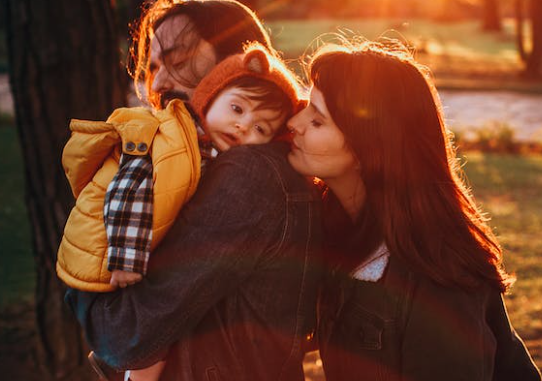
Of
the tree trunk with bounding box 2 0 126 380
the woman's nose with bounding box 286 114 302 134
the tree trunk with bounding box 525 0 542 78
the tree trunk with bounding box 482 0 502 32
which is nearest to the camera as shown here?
the woman's nose with bounding box 286 114 302 134

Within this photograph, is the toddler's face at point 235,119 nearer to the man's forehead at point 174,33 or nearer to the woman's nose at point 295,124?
the woman's nose at point 295,124

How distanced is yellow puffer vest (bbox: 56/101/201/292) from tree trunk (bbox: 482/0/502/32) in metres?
32.4

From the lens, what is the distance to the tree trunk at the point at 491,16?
31655 millimetres

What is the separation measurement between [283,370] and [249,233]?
1.59ft

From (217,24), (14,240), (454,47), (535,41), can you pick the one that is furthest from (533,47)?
(217,24)

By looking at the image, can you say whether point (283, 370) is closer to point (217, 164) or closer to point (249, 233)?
point (249, 233)

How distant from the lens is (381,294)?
2107mm

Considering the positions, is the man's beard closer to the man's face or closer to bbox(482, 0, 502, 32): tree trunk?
the man's face

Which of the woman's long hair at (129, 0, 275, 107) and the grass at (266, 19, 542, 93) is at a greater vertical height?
the woman's long hair at (129, 0, 275, 107)

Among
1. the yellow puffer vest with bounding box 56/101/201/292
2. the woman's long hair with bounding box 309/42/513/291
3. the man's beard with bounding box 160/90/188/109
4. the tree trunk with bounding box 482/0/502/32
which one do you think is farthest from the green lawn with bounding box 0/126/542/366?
the tree trunk with bounding box 482/0/502/32

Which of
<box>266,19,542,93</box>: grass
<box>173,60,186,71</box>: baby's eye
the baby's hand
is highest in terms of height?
<box>173,60,186,71</box>: baby's eye

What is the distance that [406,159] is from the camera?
210 cm

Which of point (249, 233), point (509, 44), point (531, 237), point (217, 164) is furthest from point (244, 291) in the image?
point (509, 44)

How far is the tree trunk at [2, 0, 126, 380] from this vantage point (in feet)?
10.3
